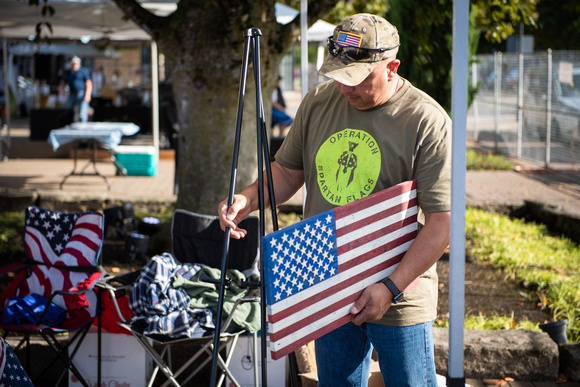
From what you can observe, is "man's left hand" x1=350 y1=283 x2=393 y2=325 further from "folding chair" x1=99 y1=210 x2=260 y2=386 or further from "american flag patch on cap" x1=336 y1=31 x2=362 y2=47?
"folding chair" x1=99 y1=210 x2=260 y2=386

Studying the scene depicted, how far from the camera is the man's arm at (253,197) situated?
8.11 feet

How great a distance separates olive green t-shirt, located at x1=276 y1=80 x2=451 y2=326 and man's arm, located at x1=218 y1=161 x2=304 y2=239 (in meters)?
0.17

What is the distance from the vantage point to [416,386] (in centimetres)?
238

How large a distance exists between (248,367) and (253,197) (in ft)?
5.22

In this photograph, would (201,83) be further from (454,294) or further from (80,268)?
(454,294)

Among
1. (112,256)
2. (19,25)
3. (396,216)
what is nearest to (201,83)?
(112,256)

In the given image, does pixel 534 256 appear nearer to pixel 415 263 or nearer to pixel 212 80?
pixel 212 80

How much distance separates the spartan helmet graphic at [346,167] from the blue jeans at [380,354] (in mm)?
517

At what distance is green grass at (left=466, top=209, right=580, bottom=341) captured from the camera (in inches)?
206

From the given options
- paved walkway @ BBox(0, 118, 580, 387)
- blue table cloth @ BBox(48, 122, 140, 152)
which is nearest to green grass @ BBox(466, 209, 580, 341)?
paved walkway @ BBox(0, 118, 580, 387)

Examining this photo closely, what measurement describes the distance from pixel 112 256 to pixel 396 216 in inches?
193

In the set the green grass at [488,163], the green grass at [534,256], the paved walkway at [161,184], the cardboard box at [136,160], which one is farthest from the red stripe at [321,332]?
the green grass at [488,163]

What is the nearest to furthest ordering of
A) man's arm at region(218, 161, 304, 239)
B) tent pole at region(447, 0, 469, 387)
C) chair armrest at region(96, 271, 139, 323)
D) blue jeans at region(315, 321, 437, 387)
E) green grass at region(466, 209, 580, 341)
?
tent pole at region(447, 0, 469, 387)
blue jeans at region(315, 321, 437, 387)
man's arm at region(218, 161, 304, 239)
chair armrest at region(96, 271, 139, 323)
green grass at region(466, 209, 580, 341)

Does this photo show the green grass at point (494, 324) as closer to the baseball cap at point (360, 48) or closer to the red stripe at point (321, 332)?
the red stripe at point (321, 332)
